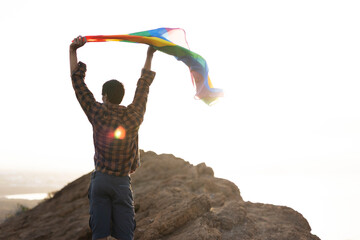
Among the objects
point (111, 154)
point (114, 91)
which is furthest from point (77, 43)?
point (111, 154)

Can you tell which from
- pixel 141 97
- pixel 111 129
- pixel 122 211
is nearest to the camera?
pixel 111 129

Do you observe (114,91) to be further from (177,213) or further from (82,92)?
(177,213)

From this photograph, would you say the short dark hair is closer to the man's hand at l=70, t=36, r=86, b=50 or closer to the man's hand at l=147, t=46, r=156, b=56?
the man's hand at l=70, t=36, r=86, b=50

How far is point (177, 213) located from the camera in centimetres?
674

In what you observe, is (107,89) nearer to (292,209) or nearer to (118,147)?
(118,147)

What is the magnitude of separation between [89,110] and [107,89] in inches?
12.6

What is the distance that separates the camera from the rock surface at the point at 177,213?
636 cm

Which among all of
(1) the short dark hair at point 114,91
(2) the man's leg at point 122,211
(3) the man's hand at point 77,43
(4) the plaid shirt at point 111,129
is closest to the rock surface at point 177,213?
(2) the man's leg at point 122,211

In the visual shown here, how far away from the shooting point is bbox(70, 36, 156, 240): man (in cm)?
367

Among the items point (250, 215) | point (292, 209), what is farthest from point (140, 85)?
point (292, 209)

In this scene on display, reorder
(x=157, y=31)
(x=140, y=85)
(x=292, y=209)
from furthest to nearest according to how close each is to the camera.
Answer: (x=292, y=209) < (x=157, y=31) < (x=140, y=85)

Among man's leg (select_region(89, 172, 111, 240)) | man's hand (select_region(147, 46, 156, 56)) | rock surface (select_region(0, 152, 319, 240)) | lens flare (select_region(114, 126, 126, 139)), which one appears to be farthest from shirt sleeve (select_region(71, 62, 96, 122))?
rock surface (select_region(0, 152, 319, 240))

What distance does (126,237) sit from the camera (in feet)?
12.4

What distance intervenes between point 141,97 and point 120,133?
1.92ft
